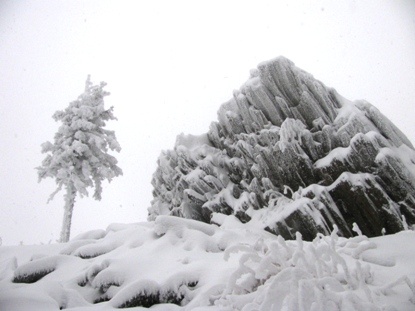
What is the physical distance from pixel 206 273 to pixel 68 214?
15.0 metres

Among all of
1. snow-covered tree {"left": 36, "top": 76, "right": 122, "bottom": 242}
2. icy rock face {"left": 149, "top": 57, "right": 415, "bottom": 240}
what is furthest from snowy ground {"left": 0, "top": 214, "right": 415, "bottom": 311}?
snow-covered tree {"left": 36, "top": 76, "right": 122, "bottom": 242}

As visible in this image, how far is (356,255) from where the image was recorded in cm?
488

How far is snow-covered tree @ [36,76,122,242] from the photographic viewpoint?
1859cm

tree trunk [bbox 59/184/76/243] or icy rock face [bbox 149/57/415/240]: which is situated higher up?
icy rock face [bbox 149/57/415/240]

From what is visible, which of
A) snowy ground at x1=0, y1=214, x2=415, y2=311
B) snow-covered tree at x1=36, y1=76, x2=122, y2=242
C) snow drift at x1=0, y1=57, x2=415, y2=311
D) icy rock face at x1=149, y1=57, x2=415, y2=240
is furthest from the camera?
snow-covered tree at x1=36, y1=76, x2=122, y2=242

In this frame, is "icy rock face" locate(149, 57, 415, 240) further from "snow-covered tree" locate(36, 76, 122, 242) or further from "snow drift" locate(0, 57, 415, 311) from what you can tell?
"snow-covered tree" locate(36, 76, 122, 242)

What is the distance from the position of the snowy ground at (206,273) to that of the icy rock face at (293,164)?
6098mm

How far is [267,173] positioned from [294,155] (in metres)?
1.68

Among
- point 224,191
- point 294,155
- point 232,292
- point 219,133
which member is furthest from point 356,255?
point 219,133

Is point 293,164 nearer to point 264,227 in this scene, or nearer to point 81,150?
point 264,227

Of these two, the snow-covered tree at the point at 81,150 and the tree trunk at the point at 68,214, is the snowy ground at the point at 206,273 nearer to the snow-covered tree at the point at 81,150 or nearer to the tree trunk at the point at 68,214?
the tree trunk at the point at 68,214

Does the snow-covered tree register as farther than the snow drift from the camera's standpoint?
Yes

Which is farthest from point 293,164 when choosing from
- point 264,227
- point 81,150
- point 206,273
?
point 81,150

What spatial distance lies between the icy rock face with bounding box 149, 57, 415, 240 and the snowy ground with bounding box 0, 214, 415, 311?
610cm
